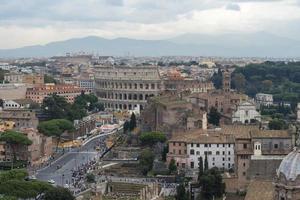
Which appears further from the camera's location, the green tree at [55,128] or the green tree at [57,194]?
the green tree at [55,128]

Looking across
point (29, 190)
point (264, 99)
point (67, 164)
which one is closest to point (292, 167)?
point (29, 190)

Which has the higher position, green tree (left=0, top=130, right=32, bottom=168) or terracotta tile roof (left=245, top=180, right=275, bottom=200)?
terracotta tile roof (left=245, top=180, right=275, bottom=200)

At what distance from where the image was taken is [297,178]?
20.7 meters

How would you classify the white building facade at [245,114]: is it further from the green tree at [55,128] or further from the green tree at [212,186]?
the green tree at [212,186]

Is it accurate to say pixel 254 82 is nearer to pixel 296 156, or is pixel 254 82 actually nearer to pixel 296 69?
pixel 296 69

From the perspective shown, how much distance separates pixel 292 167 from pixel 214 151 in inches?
653

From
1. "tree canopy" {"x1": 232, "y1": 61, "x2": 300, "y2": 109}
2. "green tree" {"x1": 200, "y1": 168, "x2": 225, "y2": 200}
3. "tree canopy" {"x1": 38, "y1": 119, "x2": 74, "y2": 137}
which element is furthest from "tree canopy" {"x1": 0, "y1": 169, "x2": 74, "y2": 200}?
"tree canopy" {"x1": 232, "y1": 61, "x2": 300, "y2": 109}

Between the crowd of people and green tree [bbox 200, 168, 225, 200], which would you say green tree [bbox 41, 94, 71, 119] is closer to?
the crowd of people

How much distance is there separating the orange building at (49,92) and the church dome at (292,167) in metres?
50.4

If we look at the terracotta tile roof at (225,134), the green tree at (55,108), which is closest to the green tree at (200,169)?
the terracotta tile roof at (225,134)

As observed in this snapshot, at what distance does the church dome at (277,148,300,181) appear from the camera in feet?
68.0

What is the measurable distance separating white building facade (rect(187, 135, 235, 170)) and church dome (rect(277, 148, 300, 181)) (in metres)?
16.0

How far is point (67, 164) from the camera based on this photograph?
42.2 m

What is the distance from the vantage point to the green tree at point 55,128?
47.6 metres
